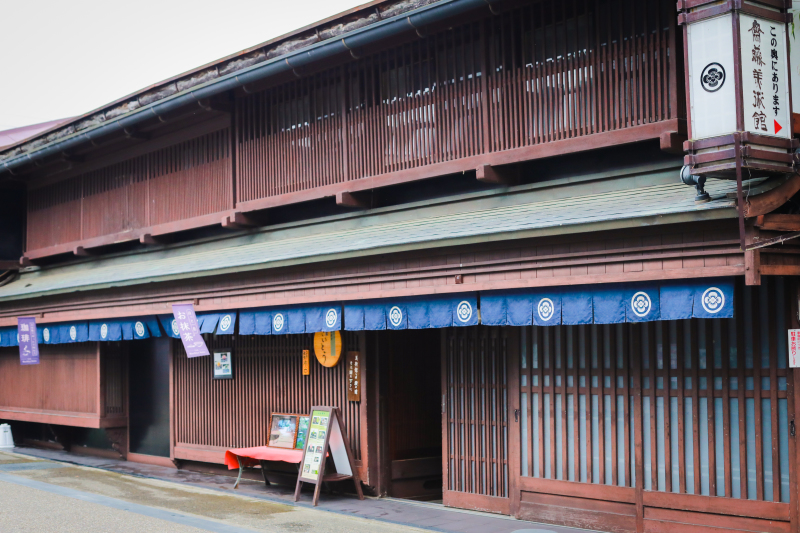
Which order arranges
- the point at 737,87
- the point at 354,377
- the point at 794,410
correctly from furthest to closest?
the point at 354,377
the point at 794,410
the point at 737,87

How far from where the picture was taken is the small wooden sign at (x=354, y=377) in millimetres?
12055

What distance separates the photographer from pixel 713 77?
760 cm

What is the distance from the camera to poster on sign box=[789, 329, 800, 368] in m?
7.81

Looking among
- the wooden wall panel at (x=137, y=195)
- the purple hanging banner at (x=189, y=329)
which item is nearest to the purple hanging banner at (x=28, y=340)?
the wooden wall panel at (x=137, y=195)

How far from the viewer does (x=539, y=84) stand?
1013 cm

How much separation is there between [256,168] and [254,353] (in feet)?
10.7

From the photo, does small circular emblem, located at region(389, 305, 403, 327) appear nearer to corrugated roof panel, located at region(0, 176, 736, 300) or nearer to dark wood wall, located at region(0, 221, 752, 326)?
dark wood wall, located at region(0, 221, 752, 326)

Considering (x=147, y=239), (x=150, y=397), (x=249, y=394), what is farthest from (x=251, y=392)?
(x=147, y=239)

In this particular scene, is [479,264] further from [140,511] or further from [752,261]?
[140,511]

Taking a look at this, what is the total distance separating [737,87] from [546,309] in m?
3.11

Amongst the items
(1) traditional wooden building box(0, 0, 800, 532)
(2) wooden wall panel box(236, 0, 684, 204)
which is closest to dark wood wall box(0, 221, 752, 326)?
(1) traditional wooden building box(0, 0, 800, 532)

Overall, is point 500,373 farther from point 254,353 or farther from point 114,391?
point 114,391

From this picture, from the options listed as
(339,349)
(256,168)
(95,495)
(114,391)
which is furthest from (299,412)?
(114,391)

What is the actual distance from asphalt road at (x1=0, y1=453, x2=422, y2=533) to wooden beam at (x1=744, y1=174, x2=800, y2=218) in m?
5.38
